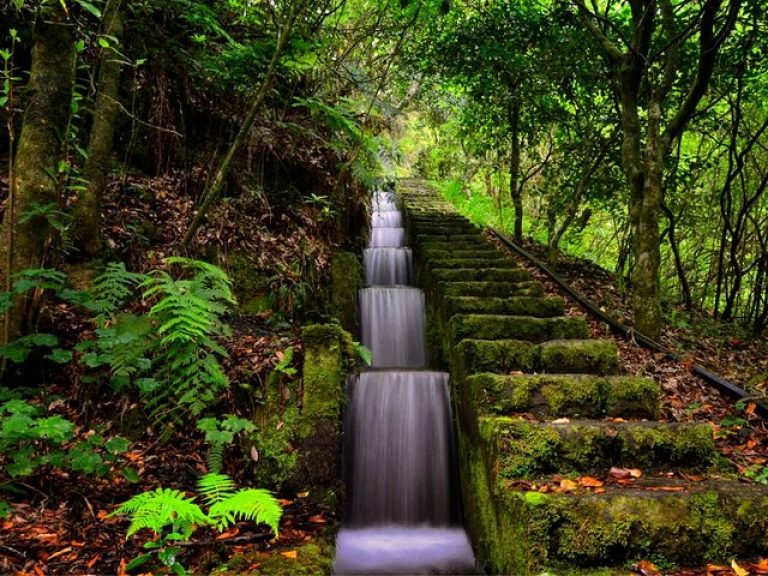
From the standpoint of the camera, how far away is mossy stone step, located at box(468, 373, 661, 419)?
420cm

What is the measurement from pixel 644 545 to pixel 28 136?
16.6 feet

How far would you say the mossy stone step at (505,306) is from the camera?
593 centimetres

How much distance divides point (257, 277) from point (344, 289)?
49.7 inches

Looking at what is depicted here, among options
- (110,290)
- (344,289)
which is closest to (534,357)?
(344,289)

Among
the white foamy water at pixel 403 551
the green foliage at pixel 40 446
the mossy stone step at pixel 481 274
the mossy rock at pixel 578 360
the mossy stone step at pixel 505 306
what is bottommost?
the white foamy water at pixel 403 551

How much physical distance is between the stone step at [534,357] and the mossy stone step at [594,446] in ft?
3.68

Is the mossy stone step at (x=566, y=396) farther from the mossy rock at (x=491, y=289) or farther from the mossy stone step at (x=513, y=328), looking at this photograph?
the mossy rock at (x=491, y=289)

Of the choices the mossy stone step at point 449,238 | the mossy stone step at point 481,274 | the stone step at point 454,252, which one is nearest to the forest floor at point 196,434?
the mossy stone step at point 481,274

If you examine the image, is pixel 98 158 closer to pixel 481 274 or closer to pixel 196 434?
pixel 196 434

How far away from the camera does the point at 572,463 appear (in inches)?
141

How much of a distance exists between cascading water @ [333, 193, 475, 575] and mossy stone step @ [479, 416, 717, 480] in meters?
1.22

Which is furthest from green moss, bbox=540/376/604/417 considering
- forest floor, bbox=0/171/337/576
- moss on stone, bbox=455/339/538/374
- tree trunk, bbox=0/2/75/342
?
tree trunk, bbox=0/2/75/342

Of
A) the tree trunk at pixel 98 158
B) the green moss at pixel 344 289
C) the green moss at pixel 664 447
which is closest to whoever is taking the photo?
the green moss at pixel 664 447

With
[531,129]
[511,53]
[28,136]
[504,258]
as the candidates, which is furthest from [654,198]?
[28,136]
